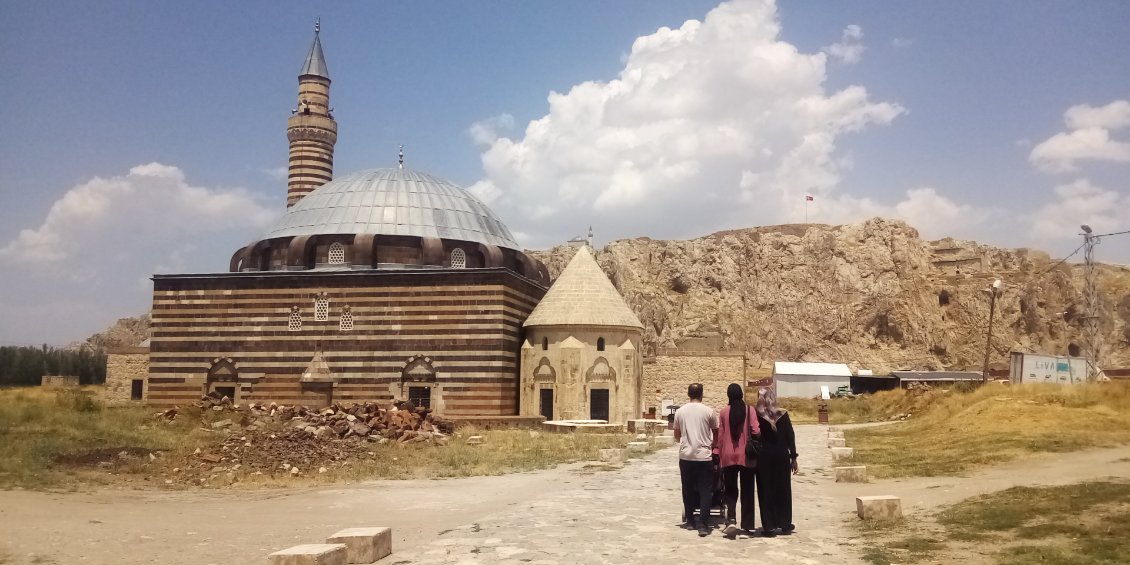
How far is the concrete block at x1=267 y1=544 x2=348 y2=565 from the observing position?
22.3 ft

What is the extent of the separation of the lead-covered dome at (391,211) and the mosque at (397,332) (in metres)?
0.21

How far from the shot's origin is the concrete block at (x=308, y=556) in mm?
6805

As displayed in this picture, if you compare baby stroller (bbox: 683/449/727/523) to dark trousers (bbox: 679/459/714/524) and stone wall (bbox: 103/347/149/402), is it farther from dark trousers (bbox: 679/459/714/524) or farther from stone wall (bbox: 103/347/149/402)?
stone wall (bbox: 103/347/149/402)

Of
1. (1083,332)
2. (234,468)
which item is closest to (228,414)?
(234,468)

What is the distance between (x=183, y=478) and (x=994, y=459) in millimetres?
15194

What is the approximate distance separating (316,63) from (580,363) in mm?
27887

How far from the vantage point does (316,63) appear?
160 feet

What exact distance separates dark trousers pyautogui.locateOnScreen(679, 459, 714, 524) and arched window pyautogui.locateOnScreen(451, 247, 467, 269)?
2709 centimetres

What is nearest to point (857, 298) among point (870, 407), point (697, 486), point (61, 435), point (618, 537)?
point (870, 407)

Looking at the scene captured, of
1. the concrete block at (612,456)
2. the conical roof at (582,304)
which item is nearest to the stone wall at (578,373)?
the conical roof at (582,304)

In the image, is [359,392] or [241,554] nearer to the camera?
[241,554]

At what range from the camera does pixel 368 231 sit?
3522 centimetres

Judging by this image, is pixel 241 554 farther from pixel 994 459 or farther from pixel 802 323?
pixel 802 323

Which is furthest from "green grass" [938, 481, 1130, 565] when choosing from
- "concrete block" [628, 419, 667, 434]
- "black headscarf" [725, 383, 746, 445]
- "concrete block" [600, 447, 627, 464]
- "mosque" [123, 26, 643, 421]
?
"mosque" [123, 26, 643, 421]
